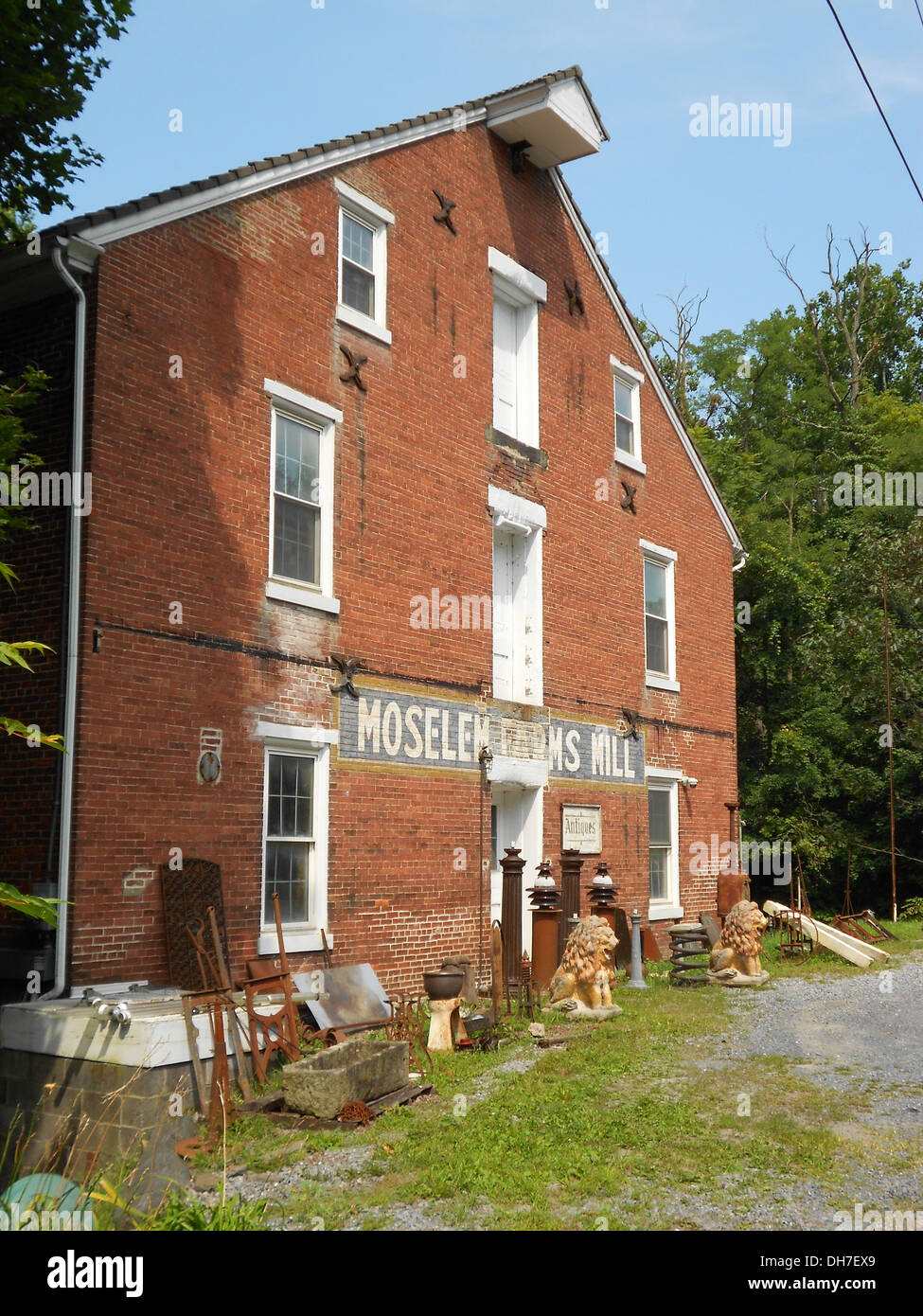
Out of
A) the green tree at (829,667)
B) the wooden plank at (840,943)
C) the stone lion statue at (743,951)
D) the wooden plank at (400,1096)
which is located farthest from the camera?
the green tree at (829,667)

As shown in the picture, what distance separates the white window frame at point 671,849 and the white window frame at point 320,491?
7.57 metres

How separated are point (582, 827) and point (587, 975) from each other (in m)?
4.05

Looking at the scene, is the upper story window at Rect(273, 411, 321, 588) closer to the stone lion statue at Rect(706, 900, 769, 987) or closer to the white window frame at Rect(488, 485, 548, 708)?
the white window frame at Rect(488, 485, 548, 708)

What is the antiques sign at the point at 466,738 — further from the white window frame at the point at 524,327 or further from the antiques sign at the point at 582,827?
the white window frame at the point at 524,327

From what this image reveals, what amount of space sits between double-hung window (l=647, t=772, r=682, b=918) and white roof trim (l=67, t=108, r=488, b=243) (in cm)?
989

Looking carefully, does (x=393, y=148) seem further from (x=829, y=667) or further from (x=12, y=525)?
(x=829, y=667)

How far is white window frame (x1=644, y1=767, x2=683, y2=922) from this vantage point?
18.5 metres

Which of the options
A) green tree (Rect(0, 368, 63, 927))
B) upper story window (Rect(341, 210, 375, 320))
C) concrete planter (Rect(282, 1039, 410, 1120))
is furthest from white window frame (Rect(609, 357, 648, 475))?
concrete planter (Rect(282, 1039, 410, 1120))

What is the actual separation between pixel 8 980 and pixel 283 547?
16.5 ft

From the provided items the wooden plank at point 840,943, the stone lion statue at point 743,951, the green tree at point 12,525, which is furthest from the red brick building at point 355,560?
the stone lion statue at point 743,951

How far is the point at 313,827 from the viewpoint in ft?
40.4

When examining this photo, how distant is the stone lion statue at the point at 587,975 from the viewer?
42.0 feet

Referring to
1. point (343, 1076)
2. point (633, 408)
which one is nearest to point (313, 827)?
point (343, 1076)
